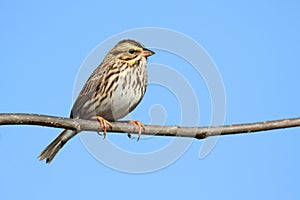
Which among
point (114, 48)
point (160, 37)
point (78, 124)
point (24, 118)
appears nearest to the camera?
point (24, 118)

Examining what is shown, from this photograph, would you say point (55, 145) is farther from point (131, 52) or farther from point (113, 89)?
point (131, 52)

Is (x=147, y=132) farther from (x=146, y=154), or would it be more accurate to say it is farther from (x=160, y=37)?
(x=160, y=37)

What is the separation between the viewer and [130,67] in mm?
8398

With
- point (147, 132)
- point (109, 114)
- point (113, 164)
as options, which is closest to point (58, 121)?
point (147, 132)

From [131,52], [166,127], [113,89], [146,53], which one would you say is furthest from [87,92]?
[166,127]

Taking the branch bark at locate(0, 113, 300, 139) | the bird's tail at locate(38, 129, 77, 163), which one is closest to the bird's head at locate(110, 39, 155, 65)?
the bird's tail at locate(38, 129, 77, 163)

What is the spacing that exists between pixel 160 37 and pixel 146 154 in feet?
5.81

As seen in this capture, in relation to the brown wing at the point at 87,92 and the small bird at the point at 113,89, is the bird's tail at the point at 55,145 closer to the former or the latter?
the small bird at the point at 113,89

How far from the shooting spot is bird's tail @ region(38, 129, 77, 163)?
25.6ft

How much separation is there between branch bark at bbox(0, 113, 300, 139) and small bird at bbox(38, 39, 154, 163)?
2.69 m

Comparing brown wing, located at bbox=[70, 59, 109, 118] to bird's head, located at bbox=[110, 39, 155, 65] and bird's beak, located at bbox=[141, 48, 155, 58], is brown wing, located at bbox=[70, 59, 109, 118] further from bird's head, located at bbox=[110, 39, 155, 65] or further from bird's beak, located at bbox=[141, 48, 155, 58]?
bird's beak, located at bbox=[141, 48, 155, 58]

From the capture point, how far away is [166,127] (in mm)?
4977

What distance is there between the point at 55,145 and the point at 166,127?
341 cm

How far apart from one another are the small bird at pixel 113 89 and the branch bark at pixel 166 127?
2.69 m
